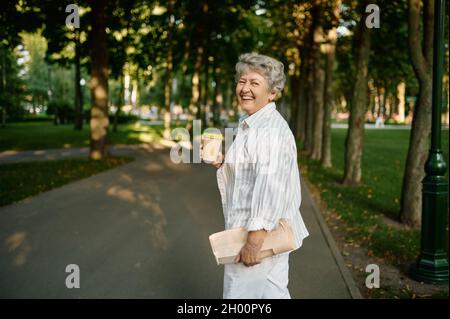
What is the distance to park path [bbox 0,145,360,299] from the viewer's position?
17.7ft

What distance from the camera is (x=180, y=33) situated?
104ft

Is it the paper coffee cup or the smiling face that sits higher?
the smiling face

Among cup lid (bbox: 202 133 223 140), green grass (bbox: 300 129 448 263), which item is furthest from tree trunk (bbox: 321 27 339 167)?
cup lid (bbox: 202 133 223 140)

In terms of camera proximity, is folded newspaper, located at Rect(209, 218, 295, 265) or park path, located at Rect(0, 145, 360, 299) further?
park path, located at Rect(0, 145, 360, 299)

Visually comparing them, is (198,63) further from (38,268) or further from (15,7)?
(38,268)

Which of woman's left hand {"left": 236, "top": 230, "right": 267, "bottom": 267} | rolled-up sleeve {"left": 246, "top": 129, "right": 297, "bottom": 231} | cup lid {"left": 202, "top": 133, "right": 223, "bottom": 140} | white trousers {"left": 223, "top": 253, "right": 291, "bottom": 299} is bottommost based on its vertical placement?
white trousers {"left": 223, "top": 253, "right": 291, "bottom": 299}

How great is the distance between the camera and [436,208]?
247 inches

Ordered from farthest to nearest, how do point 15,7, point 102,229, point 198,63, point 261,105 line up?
point 198,63
point 15,7
point 102,229
point 261,105

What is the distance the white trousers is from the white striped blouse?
8.5 inches

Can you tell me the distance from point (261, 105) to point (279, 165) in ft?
1.41

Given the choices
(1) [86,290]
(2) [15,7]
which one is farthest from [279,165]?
(2) [15,7]

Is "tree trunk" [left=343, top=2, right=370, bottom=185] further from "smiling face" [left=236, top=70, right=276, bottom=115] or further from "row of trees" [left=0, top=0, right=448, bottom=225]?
"smiling face" [left=236, top=70, right=276, bottom=115]

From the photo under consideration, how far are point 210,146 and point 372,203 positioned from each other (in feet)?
28.5

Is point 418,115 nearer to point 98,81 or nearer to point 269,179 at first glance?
point 269,179
